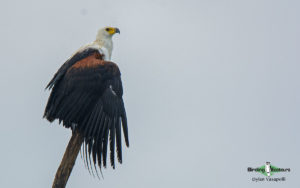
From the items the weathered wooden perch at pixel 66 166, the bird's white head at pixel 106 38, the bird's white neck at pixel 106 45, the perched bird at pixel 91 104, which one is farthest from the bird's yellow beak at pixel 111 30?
the weathered wooden perch at pixel 66 166

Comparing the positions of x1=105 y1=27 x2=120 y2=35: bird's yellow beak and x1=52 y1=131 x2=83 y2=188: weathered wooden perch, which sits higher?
x1=105 y1=27 x2=120 y2=35: bird's yellow beak

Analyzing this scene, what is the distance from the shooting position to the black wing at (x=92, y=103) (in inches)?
349

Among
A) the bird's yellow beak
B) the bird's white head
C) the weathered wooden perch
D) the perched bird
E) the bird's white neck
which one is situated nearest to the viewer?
the weathered wooden perch

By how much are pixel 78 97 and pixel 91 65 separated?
2.35 feet

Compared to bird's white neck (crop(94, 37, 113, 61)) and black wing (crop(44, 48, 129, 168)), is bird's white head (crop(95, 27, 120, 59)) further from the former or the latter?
black wing (crop(44, 48, 129, 168))

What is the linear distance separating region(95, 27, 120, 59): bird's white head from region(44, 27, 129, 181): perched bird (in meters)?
1.39

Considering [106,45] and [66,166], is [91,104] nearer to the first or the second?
[66,166]

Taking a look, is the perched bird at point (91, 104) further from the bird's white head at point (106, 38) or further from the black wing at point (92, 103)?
the bird's white head at point (106, 38)

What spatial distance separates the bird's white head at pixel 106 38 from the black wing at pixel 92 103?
1540 millimetres

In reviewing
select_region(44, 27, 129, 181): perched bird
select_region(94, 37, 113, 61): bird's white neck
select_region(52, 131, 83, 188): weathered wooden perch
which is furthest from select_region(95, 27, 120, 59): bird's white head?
select_region(52, 131, 83, 188): weathered wooden perch

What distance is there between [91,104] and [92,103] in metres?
0.03

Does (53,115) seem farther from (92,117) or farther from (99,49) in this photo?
(99,49)

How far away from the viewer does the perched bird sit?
884 cm

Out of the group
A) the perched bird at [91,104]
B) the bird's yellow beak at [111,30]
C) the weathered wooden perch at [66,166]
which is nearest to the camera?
the weathered wooden perch at [66,166]
